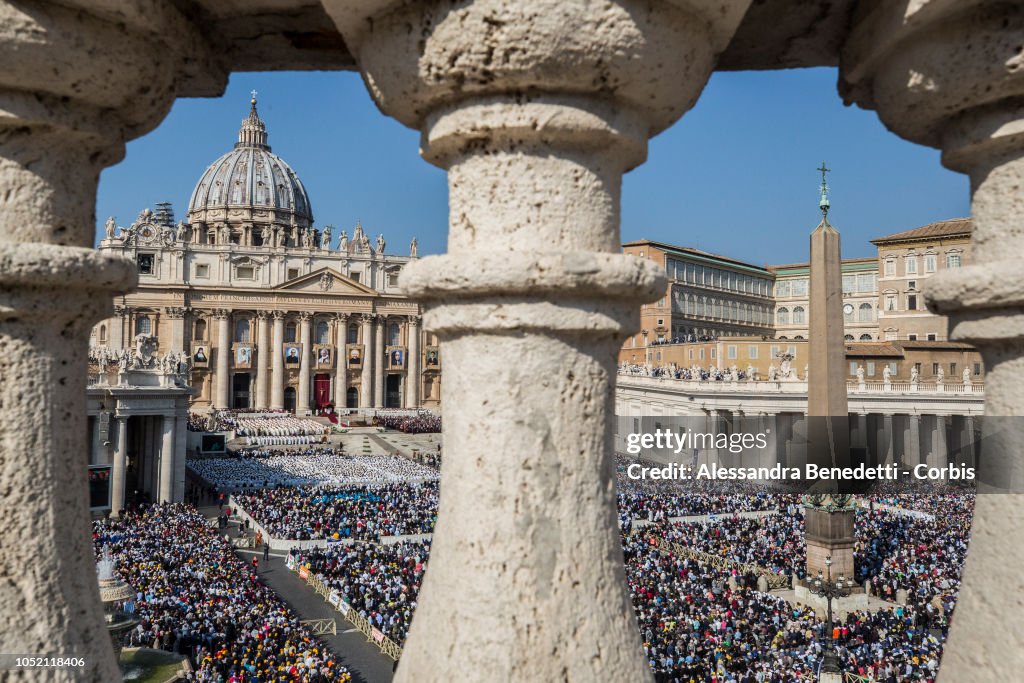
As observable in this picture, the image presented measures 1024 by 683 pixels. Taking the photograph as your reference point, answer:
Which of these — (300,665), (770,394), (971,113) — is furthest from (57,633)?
(770,394)

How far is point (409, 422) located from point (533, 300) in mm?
56582

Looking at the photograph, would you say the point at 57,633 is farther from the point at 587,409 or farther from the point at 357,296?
the point at 357,296

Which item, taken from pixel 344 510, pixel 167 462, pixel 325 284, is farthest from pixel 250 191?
pixel 344 510

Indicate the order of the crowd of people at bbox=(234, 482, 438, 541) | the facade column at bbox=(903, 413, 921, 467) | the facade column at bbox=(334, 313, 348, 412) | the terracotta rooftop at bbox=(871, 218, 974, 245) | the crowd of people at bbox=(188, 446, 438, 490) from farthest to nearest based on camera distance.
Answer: the facade column at bbox=(334, 313, 348, 412) → the terracotta rooftop at bbox=(871, 218, 974, 245) → the facade column at bbox=(903, 413, 921, 467) → the crowd of people at bbox=(188, 446, 438, 490) → the crowd of people at bbox=(234, 482, 438, 541)

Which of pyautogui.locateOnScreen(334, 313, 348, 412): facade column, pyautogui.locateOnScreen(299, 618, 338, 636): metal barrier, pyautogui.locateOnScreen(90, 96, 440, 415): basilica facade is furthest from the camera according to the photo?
pyautogui.locateOnScreen(334, 313, 348, 412): facade column

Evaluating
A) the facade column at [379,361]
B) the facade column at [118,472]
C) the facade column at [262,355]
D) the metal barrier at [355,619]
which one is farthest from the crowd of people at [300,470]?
the facade column at [379,361]

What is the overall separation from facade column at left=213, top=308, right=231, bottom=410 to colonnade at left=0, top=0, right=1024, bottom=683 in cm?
6960

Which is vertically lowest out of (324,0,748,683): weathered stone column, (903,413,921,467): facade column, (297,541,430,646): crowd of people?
(297,541,430,646): crowd of people

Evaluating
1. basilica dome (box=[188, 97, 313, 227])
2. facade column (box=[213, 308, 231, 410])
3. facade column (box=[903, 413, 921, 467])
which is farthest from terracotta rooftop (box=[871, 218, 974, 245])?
basilica dome (box=[188, 97, 313, 227])

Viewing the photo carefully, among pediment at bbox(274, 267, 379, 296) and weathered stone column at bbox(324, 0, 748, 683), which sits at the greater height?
pediment at bbox(274, 267, 379, 296)

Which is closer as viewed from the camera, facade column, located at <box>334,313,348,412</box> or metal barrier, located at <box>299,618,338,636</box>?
metal barrier, located at <box>299,618,338,636</box>

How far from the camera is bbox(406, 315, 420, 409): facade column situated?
245 feet

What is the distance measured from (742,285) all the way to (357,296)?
1458 inches

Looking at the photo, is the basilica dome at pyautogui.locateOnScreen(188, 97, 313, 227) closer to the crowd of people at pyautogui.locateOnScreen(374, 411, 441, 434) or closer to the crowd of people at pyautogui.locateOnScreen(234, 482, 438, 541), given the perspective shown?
the crowd of people at pyautogui.locateOnScreen(374, 411, 441, 434)
